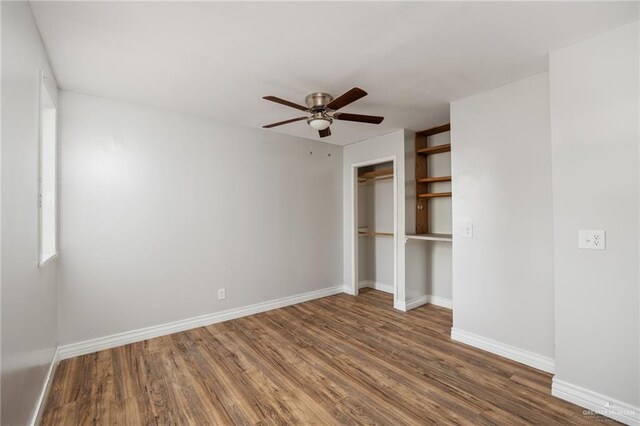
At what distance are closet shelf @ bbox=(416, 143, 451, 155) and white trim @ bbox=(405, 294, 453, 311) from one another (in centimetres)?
202

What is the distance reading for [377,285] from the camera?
5023 millimetres

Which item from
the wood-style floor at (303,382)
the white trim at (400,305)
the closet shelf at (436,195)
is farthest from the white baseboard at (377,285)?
the closet shelf at (436,195)

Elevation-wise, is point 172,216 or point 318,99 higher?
point 318,99

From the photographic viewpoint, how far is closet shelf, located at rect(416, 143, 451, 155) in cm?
375

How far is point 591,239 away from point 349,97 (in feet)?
6.31

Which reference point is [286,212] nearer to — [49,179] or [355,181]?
[355,181]

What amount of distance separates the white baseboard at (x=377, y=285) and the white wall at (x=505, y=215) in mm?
1816

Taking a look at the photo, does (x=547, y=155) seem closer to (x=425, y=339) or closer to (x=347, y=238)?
(x=425, y=339)

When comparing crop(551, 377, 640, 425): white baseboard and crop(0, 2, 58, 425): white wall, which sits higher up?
crop(0, 2, 58, 425): white wall

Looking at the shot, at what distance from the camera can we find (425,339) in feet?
9.87

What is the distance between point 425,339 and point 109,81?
12.5ft

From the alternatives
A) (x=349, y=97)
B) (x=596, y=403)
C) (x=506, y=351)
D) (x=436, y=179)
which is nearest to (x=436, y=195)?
(x=436, y=179)

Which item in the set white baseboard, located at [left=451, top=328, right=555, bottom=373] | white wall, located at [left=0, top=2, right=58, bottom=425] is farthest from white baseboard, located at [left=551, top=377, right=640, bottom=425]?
white wall, located at [left=0, top=2, right=58, bottom=425]

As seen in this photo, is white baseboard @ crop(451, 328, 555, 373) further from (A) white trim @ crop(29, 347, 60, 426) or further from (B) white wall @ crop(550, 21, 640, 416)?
(A) white trim @ crop(29, 347, 60, 426)
